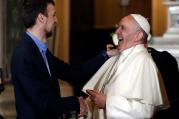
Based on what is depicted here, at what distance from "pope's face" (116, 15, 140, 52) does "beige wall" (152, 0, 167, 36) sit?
347cm

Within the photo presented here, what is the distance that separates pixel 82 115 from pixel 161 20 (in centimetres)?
388

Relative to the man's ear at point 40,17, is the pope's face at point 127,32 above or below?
below

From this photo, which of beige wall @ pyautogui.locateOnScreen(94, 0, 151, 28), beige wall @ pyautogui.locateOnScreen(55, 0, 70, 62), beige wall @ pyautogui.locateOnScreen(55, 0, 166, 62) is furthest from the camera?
beige wall @ pyautogui.locateOnScreen(94, 0, 151, 28)

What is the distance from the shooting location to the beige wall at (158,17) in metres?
6.36

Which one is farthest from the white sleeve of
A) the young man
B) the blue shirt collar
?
the blue shirt collar

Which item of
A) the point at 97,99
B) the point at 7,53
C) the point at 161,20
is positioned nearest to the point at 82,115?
the point at 97,99

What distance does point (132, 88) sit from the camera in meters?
2.79

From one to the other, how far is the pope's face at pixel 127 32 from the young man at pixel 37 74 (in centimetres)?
43

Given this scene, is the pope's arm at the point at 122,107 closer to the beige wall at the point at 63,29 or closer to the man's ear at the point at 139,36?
the man's ear at the point at 139,36

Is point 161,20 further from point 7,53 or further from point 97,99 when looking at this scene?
point 97,99

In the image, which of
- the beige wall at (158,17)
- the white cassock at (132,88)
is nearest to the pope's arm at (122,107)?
the white cassock at (132,88)

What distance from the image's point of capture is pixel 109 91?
9.48 ft

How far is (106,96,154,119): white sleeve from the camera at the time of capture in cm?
272

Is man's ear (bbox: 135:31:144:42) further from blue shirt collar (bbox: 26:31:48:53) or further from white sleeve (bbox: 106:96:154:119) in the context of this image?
blue shirt collar (bbox: 26:31:48:53)
